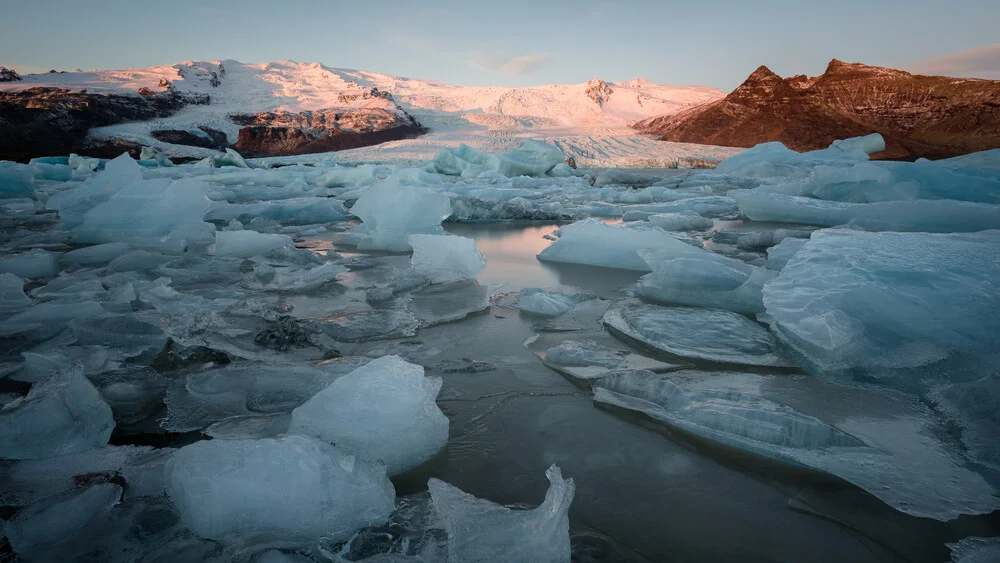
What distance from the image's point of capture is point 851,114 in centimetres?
2691

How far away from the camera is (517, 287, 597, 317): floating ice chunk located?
2398 mm

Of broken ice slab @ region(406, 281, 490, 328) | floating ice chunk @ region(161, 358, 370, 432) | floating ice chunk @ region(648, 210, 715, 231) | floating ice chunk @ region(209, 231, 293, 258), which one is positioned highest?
floating ice chunk @ region(648, 210, 715, 231)

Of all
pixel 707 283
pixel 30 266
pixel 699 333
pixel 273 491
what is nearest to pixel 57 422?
pixel 273 491

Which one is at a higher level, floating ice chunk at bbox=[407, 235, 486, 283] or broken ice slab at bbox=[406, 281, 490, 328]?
floating ice chunk at bbox=[407, 235, 486, 283]

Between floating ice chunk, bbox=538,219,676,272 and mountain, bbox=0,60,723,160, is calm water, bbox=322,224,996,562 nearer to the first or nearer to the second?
floating ice chunk, bbox=538,219,676,272

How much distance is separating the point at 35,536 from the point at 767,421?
156cm

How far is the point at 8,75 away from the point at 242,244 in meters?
33.4

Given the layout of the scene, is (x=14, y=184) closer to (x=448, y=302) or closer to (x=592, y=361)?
(x=448, y=302)

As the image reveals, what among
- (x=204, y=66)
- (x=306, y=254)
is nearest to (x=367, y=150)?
(x=306, y=254)

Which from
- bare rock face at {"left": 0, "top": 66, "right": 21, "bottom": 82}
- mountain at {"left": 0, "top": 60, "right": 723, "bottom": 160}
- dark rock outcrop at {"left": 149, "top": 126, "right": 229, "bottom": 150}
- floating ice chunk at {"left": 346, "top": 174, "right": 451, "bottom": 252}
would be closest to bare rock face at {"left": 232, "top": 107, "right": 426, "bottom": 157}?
mountain at {"left": 0, "top": 60, "right": 723, "bottom": 160}

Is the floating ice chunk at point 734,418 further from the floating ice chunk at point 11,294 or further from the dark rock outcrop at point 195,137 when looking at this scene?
the dark rock outcrop at point 195,137

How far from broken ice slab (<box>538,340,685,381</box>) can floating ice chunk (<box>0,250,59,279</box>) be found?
327 cm

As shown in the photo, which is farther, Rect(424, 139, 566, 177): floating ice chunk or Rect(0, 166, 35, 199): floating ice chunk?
Rect(424, 139, 566, 177): floating ice chunk

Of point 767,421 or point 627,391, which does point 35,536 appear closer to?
point 627,391
